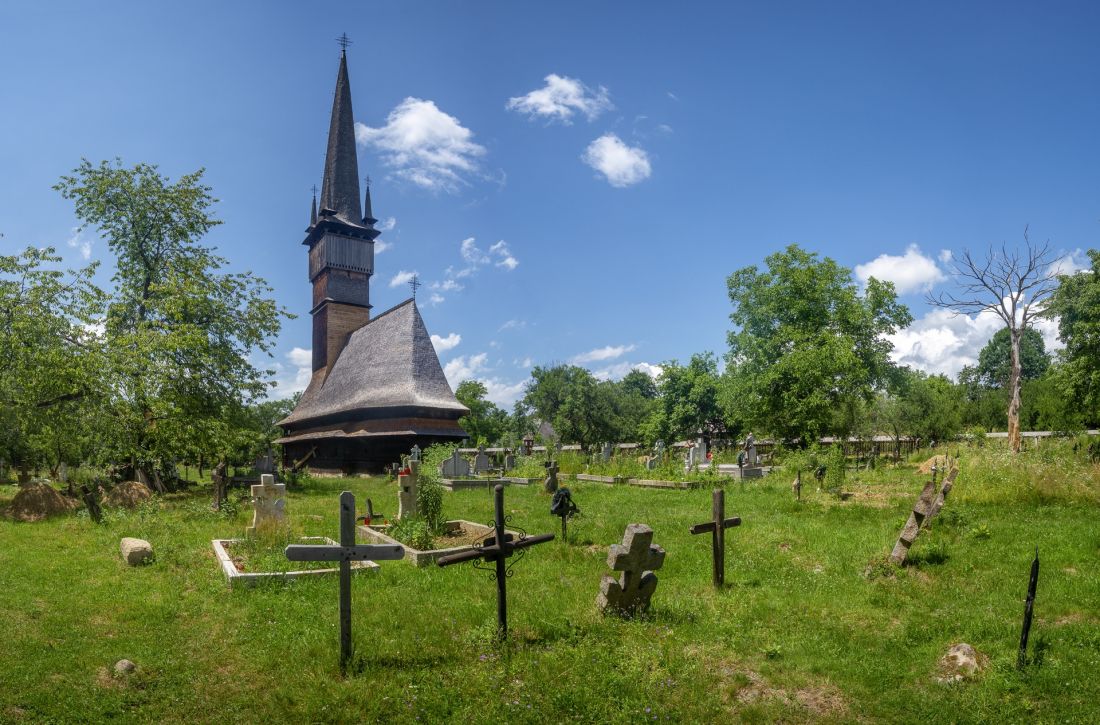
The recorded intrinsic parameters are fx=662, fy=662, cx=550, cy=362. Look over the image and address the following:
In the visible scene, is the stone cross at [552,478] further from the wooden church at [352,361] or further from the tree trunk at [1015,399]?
the tree trunk at [1015,399]

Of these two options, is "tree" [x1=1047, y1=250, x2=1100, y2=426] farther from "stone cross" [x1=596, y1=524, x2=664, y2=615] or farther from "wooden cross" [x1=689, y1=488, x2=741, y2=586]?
"stone cross" [x1=596, y1=524, x2=664, y2=615]

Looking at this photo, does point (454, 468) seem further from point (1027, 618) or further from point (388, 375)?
point (1027, 618)

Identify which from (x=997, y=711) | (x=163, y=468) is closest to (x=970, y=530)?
(x=997, y=711)

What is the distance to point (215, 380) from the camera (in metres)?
24.6

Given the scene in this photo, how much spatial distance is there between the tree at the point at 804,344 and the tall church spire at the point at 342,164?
2644 centimetres

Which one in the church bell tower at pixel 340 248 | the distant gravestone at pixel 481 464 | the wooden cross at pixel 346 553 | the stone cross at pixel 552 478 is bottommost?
the distant gravestone at pixel 481 464

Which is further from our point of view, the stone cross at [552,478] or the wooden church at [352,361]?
the wooden church at [352,361]

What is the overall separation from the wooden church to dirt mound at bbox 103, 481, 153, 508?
511 inches

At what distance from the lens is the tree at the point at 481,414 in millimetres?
71938

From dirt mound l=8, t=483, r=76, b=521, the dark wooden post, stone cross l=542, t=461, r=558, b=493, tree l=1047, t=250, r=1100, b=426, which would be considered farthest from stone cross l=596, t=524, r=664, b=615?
tree l=1047, t=250, r=1100, b=426

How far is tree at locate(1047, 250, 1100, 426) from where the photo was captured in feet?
84.6

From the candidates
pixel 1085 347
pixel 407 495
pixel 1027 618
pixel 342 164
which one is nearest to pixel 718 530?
pixel 1027 618

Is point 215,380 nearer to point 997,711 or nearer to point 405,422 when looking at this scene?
point 405,422

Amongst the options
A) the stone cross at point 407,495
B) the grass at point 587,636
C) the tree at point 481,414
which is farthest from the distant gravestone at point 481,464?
the tree at point 481,414
